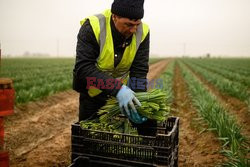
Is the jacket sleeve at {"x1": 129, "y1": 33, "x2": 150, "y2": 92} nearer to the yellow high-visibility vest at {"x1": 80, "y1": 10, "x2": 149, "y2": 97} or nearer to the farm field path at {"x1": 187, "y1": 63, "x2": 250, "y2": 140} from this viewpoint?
the yellow high-visibility vest at {"x1": 80, "y1": 10, "x2": 149, "y2": 97}

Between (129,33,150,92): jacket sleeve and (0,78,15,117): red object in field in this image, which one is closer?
(0,78,15,117): red object in field

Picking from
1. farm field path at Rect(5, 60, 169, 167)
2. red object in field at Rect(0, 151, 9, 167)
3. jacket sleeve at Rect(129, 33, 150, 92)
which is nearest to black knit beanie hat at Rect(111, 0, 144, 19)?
jacket sleeve at Rect(129, 33, 150, 92)

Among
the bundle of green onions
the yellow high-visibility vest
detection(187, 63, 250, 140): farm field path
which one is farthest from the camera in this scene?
detection(187, 63, 250, 140): farm field path

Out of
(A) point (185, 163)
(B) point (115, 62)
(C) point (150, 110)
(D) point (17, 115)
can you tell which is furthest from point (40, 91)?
(C) point (150, 110)

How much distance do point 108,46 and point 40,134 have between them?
294 centimetres

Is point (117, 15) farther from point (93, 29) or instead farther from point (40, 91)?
point (40, 91)

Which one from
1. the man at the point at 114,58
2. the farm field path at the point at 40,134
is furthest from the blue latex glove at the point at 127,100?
the farm field path at the point at 40,134

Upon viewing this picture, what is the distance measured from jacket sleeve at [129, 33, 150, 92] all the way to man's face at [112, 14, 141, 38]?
258mm

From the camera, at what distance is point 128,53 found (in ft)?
8.39

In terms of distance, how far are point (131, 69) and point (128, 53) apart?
0.22 m

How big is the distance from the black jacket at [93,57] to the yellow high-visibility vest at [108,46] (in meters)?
0.04

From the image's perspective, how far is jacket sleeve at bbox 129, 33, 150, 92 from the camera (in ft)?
8.68

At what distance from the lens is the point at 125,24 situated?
2354 millimetres

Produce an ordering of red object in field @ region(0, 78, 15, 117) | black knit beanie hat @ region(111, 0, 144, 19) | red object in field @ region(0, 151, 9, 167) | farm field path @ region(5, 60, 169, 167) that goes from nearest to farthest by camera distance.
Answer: red object in field @ region(0, 78, 15, 117) → red object in field @ region(0, 151, 9, 167) → black knit beanie hat @ region(111, 0, 144, 19) → farm field path @ region(5, 60, 169, 167)
